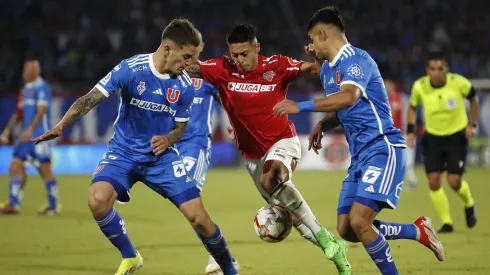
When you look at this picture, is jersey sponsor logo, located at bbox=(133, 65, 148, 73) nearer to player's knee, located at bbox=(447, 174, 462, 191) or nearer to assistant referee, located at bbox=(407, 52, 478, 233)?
assistant referee, located at bbox=(407, 52, 478, 233)

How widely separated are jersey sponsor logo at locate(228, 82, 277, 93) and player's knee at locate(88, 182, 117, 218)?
1746 mm

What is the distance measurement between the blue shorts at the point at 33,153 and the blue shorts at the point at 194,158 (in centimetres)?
523

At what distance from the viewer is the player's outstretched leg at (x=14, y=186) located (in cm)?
1353

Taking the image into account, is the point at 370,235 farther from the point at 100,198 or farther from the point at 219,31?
the point at 219,31

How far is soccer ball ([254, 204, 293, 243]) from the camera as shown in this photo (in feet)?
24.8

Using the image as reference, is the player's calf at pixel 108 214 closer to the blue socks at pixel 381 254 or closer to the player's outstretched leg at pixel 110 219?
the player's outstretched leg at pixel 110 219

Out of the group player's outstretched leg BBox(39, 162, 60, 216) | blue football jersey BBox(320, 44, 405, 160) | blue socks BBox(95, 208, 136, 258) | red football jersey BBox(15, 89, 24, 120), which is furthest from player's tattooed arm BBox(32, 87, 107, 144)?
red football jersey BBox(15, 89, 24, 120)

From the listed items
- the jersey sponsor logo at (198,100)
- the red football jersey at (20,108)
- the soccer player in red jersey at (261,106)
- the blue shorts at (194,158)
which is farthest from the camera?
the red football jersey at (20,108)

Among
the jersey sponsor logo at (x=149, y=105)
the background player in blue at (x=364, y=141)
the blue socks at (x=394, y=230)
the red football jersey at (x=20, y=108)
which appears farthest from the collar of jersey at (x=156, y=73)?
the red football jersey at (x=20, y=108)

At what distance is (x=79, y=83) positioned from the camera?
24516mm

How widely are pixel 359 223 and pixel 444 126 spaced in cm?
534

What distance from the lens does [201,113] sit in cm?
938

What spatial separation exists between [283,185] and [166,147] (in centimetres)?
132

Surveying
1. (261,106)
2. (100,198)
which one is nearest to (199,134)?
(261,106)
